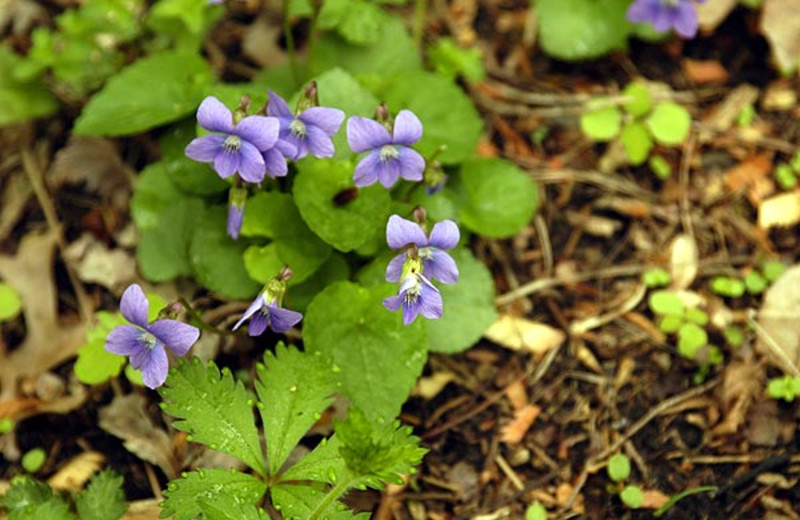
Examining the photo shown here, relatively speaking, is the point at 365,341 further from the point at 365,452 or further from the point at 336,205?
the point at 365,452

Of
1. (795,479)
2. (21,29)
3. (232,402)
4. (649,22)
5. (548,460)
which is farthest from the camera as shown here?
(21,29)

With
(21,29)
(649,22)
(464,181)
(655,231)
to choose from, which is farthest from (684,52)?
(21,29)

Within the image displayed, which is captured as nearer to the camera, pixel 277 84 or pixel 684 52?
pixel 277 84

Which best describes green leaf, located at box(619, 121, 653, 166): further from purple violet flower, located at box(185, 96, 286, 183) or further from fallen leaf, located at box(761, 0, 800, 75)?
purple violet flower, located at box(185, 96, 286, 183)

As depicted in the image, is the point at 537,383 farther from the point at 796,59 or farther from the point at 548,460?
the point at 796,59

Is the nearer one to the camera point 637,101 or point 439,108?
point 439,108

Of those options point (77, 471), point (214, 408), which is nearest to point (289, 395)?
point (214, 408)
